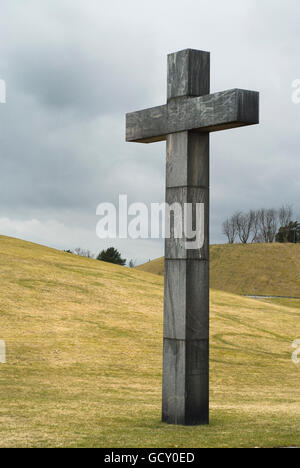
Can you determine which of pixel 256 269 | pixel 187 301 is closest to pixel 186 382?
pixel 187 301


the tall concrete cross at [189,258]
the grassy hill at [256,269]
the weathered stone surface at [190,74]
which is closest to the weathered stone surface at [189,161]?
the tall concrete cross at [189,258]

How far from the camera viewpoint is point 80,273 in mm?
35438

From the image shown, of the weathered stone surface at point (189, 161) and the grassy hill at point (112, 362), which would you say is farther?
the weathered stone surface at point (189, 161)

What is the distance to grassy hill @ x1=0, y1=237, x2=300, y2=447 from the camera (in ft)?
31.8

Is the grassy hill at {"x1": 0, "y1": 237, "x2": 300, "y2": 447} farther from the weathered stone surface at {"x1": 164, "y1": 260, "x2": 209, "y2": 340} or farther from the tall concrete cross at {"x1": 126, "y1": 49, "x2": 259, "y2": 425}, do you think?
the weathered stone surface at {"x1": 164, "y1": 260, "x2": 209, "y2": 340}

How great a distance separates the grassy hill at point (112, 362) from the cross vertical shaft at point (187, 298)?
0.50 meters

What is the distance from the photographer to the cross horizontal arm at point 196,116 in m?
9.97

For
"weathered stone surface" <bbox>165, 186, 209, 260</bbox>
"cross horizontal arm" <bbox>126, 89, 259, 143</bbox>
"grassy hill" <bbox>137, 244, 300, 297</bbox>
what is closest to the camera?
"cross horizontal arm" <bbox>126, 89, 259, 143</bbox>

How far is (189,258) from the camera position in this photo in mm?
10445

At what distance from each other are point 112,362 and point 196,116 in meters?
13.2

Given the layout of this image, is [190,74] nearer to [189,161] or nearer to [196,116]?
[196,116]

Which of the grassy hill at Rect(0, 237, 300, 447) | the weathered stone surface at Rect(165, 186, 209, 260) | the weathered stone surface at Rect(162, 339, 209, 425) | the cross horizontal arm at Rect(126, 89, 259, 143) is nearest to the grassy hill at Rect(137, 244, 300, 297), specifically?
the grassy hill at Rect(0, 237, 300, 447)

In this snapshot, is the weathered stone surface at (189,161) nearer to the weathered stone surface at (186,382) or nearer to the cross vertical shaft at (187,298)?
the cross vertical shaft at (187,298)
